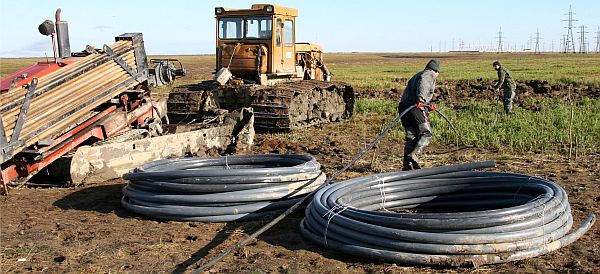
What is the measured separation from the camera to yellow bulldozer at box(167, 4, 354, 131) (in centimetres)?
1385

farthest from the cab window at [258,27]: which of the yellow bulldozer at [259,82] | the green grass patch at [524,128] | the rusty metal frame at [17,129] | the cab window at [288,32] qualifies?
the rusty metal frame at [17,129]

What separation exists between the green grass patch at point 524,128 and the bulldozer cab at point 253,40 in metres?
3.40

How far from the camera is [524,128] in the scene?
13.2 metres

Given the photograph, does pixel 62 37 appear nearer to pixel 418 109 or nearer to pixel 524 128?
pixel 418 109

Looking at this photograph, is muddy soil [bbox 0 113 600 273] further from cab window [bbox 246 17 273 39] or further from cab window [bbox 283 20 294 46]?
cab window [bbox 283 20 294 46]

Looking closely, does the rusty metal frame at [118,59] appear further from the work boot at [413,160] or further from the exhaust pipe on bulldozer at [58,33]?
the work boot at [413,160]

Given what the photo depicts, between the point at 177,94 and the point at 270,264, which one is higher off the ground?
the point at 177,94

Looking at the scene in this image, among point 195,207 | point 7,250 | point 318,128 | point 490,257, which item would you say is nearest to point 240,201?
point 195,207

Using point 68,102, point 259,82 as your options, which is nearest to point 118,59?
point 68,102

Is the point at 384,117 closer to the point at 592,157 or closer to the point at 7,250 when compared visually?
the point at 592,157

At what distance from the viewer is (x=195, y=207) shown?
6.84 meters

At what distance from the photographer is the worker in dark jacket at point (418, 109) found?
8961 mm

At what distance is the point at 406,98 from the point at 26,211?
5.32 metres

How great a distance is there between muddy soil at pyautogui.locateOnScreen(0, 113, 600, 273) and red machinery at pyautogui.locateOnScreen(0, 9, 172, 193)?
2.02ft
